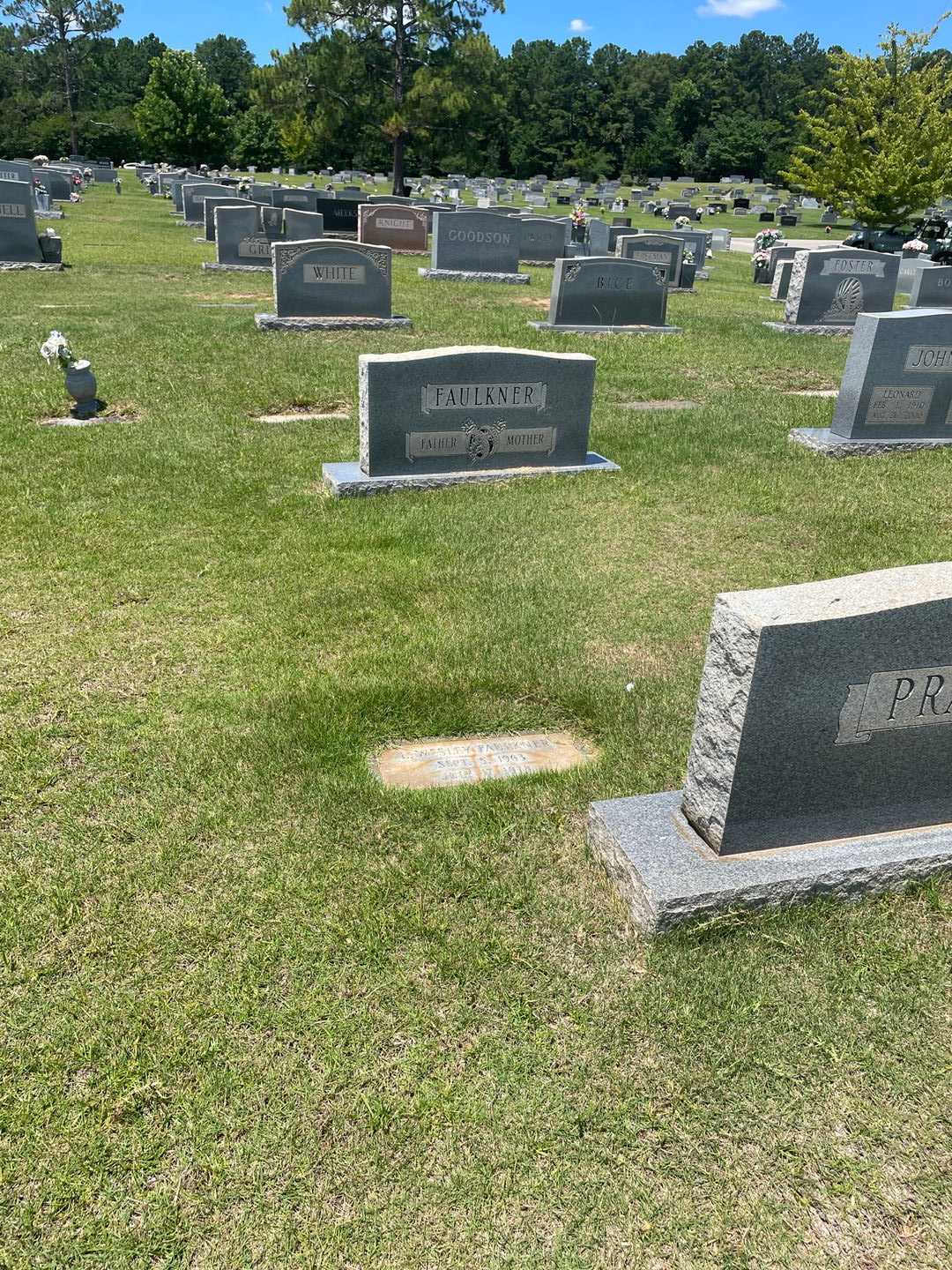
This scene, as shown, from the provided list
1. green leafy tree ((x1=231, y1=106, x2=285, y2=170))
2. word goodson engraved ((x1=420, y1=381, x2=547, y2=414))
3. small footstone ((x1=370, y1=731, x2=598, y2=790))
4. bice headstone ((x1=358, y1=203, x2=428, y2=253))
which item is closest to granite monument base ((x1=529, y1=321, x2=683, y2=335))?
word goodson engraved ((x1=420, y1=381, x2=547, y2=414))

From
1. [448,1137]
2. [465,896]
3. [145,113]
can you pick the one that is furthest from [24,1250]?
[145,113]

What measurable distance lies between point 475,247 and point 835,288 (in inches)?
307

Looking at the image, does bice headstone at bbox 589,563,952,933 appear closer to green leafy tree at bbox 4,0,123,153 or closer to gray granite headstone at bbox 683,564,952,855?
gray granite headstone at bbox 683,564,952,855

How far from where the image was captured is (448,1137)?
2.51 meters

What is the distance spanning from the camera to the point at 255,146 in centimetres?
6041

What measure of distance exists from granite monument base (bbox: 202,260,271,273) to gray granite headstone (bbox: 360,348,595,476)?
13.9m

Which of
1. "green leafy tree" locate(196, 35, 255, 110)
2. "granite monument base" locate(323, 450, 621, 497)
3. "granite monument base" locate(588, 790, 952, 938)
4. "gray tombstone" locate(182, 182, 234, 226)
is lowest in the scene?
"granite monument base" locate(588, 790, 952, 938)

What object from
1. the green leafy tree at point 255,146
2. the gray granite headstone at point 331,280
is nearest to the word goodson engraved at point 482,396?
the gray granite headstone at point 331,280

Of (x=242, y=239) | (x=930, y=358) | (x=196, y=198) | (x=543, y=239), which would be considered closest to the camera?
(x=930, y=358)

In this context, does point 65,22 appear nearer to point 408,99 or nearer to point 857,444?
point 408,99

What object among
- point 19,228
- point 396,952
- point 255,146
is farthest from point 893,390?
point 255,146

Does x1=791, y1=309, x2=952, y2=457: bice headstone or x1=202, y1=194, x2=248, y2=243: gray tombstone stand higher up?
x1=202, y1=194, x2=248, y2=243: gray tombstone

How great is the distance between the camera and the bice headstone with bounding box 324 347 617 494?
7344 millimetres

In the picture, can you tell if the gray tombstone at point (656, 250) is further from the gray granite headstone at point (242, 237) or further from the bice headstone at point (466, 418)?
the bice headstone at point (466, 418)
